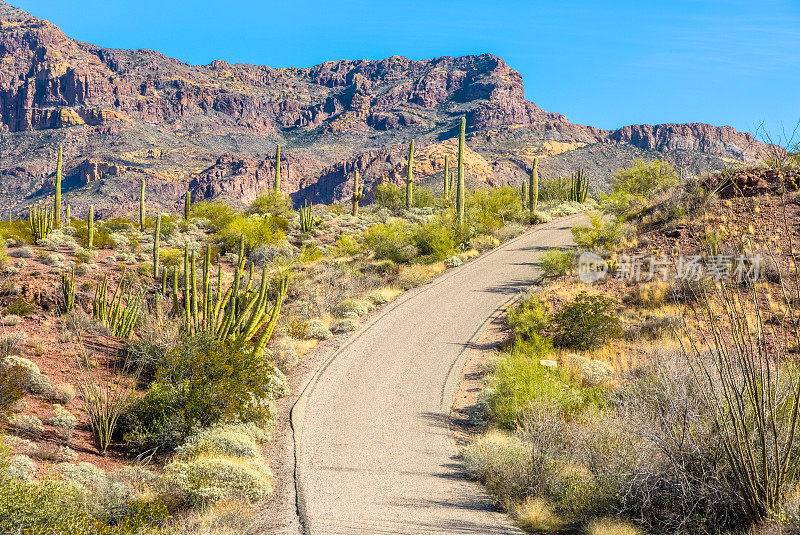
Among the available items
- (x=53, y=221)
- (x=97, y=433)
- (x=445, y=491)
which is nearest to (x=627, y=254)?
(x=445, y=491)

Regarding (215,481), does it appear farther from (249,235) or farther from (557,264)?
(249,235)

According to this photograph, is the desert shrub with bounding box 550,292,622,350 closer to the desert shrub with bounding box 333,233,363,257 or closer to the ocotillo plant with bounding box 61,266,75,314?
the ocotillo plant with bounding box 61,266,75,314

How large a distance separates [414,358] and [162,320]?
7.22 metres

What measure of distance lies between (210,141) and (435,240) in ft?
525

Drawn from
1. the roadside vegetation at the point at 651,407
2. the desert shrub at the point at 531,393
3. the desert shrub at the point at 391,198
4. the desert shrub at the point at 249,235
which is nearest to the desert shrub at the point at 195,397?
the roadside vegetation at the point at 651,407

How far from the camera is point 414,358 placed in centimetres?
1421

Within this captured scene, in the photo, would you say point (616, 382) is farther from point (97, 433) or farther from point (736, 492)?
point (97, 433)

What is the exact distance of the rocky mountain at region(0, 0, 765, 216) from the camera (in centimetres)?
12094

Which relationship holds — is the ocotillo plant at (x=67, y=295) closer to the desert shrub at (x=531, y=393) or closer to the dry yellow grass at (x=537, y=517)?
the desert shrub at (x=531, y=393)

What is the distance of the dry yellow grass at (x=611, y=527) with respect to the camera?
594 cm

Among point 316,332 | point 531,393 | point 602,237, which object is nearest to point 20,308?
point 316,332

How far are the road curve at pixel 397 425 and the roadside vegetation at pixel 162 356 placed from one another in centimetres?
84

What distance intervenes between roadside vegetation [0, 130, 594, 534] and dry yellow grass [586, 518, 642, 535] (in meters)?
4.05

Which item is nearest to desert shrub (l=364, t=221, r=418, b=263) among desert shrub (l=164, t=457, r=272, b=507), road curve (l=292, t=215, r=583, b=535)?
road curve (l=292, t=215, r=583, b=535)
